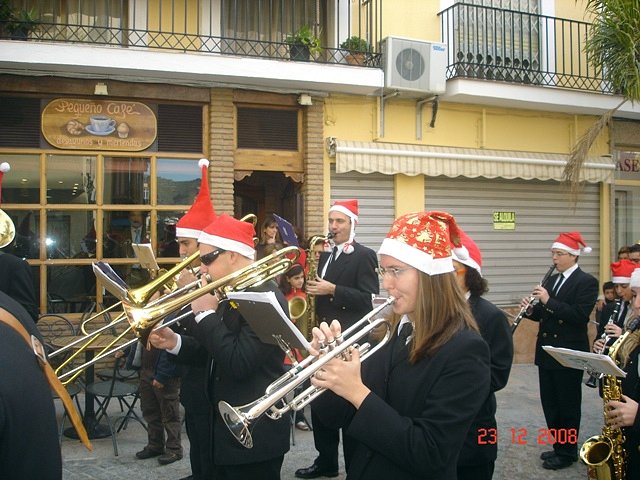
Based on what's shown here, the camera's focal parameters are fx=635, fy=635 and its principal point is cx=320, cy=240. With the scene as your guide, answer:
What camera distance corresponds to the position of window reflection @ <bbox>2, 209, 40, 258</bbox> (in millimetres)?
8352

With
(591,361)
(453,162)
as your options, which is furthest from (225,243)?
(453,162)

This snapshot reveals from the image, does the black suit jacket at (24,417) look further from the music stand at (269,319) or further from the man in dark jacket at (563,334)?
the man in dark jacket at (563,334)

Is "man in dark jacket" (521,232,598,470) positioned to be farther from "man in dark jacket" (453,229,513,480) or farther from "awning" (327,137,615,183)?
"awning" (327,137,615,183)

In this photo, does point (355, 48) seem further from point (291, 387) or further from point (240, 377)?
point (291, 387)

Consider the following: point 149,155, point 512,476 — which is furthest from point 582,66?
point 512,476

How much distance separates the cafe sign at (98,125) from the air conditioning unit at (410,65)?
356 cm

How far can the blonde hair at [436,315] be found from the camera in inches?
90.2

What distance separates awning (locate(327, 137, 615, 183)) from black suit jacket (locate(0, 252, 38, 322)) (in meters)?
5.22

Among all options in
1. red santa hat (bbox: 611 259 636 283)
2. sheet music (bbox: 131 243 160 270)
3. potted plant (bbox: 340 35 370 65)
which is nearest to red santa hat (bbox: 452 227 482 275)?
sheet music (bbox: 131 243 160 270)

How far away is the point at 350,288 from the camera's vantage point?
18.4 feet

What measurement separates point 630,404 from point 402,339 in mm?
1658

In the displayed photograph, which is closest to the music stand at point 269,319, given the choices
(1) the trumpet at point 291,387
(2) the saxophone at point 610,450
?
(1) the trumpet at point 291,387

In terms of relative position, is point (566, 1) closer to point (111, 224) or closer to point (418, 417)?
point (111, 224)

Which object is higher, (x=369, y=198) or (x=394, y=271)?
(x=369, y=198)
